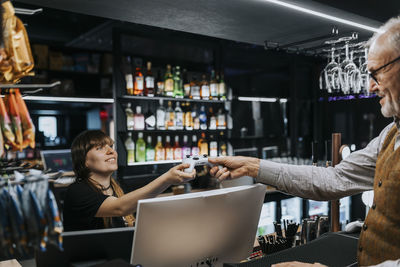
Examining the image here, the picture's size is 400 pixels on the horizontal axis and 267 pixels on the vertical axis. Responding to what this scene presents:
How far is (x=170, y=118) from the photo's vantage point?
424cm

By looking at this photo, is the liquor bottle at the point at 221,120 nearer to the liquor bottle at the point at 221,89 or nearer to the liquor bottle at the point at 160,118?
the liquor bottle at the point at 221,89

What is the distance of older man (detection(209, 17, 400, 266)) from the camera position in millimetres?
1230

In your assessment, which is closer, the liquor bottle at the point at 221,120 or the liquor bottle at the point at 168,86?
the liquor bottle at the point at 168,86

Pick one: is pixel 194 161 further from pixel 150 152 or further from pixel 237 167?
pixel 150 152

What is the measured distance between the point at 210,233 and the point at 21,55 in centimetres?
86

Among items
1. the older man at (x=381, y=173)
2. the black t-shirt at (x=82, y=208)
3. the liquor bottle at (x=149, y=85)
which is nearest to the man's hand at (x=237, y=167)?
the older man at (x=381, y=173)

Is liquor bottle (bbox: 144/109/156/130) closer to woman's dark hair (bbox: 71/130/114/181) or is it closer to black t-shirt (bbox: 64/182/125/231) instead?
woman's dark hair (bbox: 71/130/114/181)

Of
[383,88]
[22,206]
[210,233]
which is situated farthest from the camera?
[383,88]

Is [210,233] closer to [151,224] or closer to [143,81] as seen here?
[151,224]

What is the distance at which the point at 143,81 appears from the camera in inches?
159

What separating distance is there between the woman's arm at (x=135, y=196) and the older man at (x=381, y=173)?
20 centimetres

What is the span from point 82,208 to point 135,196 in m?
0.35

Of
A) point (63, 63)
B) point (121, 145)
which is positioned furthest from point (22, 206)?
point (63, 63)

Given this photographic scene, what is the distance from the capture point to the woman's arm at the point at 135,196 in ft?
5.18
